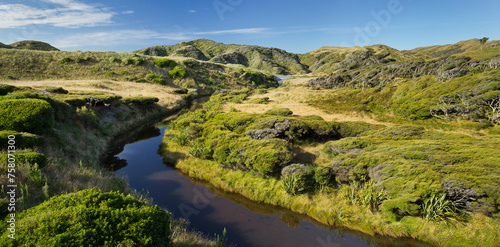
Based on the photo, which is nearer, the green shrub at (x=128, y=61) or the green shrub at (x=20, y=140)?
the green shrub at (x=20, y=140)

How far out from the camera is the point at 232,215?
10273 millimetres

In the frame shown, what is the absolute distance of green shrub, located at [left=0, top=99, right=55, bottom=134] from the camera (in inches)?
425

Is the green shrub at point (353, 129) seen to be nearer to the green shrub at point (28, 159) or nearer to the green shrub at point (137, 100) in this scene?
the green shrub at point (28, 159)

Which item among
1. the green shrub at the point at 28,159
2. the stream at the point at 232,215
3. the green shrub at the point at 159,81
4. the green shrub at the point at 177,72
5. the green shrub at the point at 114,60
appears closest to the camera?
the green shrub at the point at 28,159

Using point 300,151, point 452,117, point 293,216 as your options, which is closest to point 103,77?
point 300,151

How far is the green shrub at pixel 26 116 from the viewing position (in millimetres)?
10789

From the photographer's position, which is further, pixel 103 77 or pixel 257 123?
pixel 103 77

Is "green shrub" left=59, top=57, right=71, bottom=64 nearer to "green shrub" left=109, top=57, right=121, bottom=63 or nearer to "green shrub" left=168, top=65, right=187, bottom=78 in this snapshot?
"green shrub" left=109, top=57, right=121, bottom=63

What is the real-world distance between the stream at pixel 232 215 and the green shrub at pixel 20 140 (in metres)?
5.24

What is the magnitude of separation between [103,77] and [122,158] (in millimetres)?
42557

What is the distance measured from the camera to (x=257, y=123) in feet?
59.0

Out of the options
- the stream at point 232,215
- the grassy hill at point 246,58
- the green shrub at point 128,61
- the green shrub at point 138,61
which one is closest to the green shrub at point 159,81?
the green shrub at point 138,61

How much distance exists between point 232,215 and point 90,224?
7.06m

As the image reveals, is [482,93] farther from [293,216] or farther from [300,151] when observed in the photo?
[293,216]
